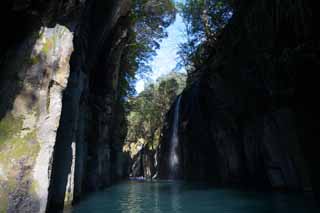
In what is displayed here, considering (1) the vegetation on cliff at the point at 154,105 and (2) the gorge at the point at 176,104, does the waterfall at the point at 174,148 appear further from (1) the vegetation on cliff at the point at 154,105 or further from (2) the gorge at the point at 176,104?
(1) the vegetation on cliff at the point at 154,105

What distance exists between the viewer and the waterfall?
2270 centimetres

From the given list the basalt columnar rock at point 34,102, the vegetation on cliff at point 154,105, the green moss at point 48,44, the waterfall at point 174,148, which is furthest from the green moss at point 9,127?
the vegetation on cliff at point 154,105

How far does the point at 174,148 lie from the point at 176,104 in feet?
13.7

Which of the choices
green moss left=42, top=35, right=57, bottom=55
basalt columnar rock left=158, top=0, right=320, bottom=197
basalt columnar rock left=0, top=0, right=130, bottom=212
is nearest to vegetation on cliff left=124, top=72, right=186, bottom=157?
basalt columnar rock left=158, top=0, right=320, bottom=197

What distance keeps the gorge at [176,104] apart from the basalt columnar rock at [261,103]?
5 centimetres

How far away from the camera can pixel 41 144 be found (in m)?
4.66

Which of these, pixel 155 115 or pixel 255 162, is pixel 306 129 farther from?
pixel 155 115

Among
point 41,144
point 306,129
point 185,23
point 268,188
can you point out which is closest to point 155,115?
point 185,23

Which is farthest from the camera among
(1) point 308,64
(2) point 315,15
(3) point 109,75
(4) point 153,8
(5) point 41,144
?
(4) point 153,8

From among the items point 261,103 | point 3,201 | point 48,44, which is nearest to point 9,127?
point 3,201

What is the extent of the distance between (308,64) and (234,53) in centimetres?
548

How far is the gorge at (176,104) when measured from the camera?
15.3ft

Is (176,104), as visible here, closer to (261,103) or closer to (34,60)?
(261,103)

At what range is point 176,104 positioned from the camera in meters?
22.9
